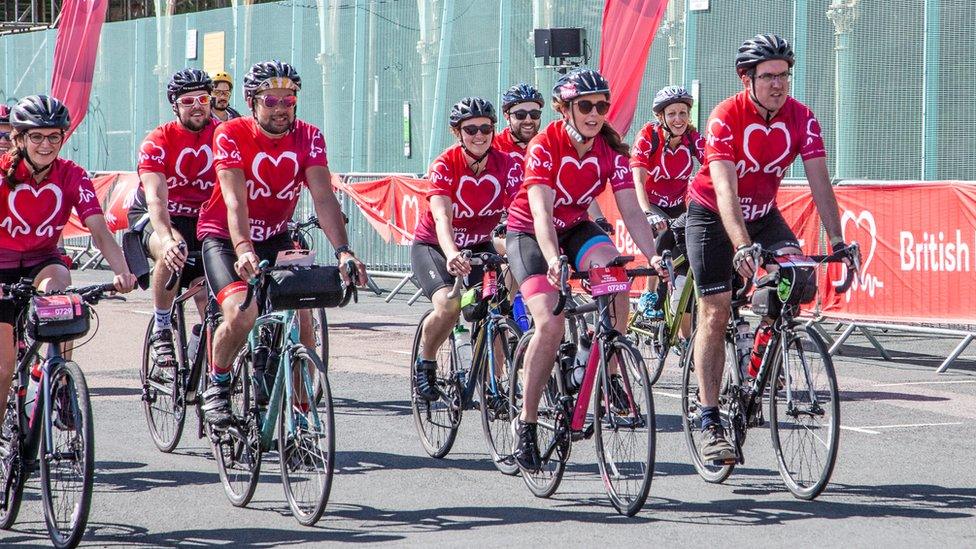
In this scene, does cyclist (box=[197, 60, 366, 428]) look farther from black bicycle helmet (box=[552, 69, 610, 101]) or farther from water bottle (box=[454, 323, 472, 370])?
black bicycle helmet (box=[552, 69, 610, 101])

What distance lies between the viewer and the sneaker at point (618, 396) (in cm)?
636

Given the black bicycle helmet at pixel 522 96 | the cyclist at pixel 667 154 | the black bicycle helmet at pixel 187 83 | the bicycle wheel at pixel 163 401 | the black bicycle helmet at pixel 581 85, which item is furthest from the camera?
the cyclist at pixel 667 154

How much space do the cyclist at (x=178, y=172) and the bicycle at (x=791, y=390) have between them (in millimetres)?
3296

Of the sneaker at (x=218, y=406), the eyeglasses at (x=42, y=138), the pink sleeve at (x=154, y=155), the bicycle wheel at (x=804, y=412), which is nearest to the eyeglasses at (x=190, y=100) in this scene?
the pink sleeve at (x=154, y=155)

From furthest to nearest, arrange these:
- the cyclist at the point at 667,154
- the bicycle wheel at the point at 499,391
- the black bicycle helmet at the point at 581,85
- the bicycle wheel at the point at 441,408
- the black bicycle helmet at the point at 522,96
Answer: the cyclist at the point at 667,154, the black bicycle helmet at the point at 522,96, the bicycle wheel at the point at 441,408, the bicycle wheel at the point at 499,391, the black bicycle helmet at the point at 581,85

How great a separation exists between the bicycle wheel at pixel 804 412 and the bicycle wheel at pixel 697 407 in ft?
0.91

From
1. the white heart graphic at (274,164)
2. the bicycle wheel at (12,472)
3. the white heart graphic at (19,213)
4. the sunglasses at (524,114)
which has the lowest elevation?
the bicycle wheel at (12,472)

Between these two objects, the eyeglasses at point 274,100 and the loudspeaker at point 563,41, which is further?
the loudspeaker at point 563,41

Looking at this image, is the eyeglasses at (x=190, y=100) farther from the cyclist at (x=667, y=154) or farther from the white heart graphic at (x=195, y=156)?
the cyclist at (x=667, y=154)

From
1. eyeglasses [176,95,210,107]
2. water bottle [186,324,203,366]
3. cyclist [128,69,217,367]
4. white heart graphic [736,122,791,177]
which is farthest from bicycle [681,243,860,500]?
eyeglasses [176,95,210,107]

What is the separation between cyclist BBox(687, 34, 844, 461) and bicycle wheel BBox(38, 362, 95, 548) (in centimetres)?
284

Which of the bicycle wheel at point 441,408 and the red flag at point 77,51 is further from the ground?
the red flag at point 77,51

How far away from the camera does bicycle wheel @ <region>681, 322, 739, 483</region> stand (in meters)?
7.04

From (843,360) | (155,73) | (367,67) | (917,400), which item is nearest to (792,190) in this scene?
(843,360)
